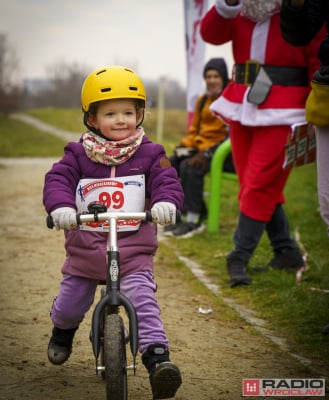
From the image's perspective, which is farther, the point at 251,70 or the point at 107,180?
the point at 251,70

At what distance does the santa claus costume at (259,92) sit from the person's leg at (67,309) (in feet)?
6.82

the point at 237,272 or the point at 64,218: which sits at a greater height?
the point at 64,218

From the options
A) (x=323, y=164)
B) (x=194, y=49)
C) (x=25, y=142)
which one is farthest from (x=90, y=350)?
(x=25, y=142)

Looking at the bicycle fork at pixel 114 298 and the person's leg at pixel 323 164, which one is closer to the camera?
the bicycle fork at pixel 114 298

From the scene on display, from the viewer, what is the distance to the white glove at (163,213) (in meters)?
3.17

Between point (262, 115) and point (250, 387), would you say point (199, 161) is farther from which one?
point (250, 387)

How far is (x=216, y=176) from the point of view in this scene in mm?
7777

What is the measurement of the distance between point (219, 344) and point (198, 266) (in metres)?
2.15

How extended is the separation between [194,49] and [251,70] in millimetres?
4245

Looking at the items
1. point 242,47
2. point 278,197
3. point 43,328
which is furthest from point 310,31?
point 43,328

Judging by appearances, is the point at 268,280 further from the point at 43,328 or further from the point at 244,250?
the point at 43,328

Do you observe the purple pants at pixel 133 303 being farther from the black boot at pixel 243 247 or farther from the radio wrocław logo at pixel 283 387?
the black boot at pixel 243 247

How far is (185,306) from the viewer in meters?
5.14

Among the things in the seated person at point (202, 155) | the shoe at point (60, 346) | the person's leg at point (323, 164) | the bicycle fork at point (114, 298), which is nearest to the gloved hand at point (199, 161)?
the seated person at point (202, 155)
